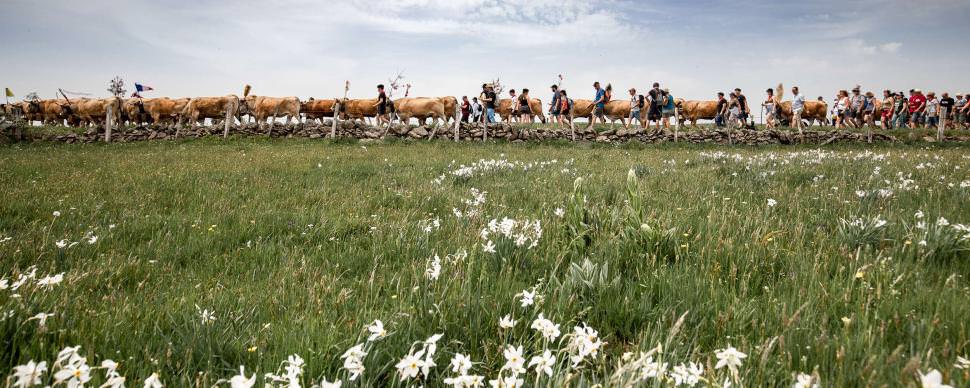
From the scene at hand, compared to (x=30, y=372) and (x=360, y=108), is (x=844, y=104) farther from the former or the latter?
(x=30, y=372)

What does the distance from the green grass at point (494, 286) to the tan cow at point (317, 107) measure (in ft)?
128

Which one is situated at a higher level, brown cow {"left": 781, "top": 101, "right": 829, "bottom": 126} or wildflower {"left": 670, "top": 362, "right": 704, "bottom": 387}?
brown cow {"left": 781, "top": 101, "right": 829, "bottom": 126}

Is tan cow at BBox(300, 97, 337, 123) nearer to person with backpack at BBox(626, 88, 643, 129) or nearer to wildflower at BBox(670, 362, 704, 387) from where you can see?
person with backpack at BBox(626, 88, 643, 129)

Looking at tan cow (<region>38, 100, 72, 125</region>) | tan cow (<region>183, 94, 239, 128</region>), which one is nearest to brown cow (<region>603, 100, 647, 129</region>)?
tan cow (<region>183, 94, 239, 128</region>)

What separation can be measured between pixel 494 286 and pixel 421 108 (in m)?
31.5

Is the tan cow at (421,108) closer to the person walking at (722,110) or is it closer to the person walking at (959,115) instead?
the person walking at (722,110)

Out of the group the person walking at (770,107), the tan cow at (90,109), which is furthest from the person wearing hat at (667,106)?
the tan cow at (90,109)

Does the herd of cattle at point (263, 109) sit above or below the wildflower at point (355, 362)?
above

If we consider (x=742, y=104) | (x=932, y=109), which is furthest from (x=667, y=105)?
(x=932, y=109)

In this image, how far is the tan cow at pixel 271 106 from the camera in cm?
3650

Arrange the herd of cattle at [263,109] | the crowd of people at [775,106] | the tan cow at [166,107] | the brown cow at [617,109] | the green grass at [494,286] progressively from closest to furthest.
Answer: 1. the green grass at [494,286]
2. the crowd of people at [775,106]
3. the herd of cattle at [263,109]
4. the tan cow at [166,107]
5. the brown cow at [617,109]

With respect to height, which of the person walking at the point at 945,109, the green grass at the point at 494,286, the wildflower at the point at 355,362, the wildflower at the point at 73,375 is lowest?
the green grass at the point at 494,286

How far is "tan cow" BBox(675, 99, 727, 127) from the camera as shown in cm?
4147

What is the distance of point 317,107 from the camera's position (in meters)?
44.3
